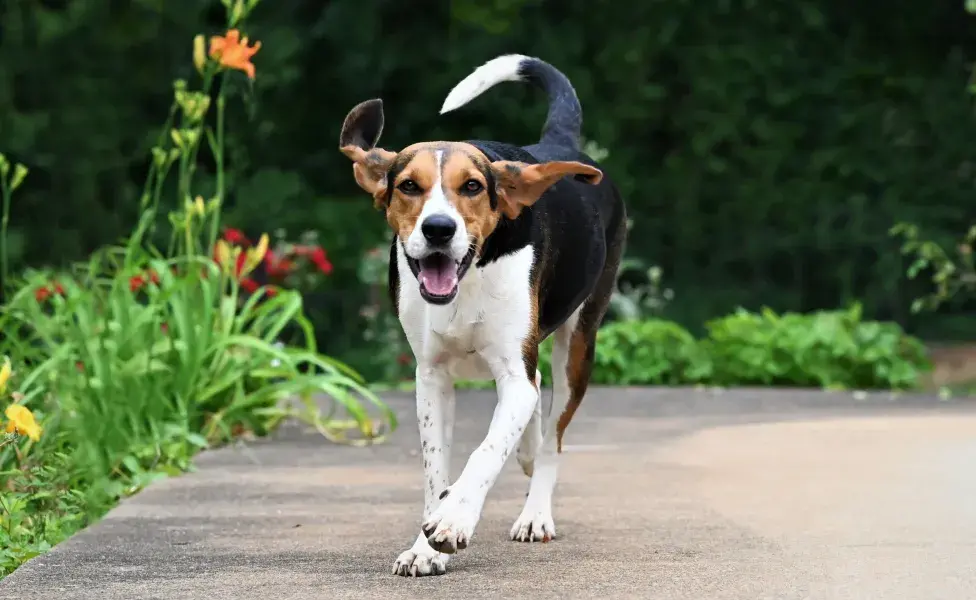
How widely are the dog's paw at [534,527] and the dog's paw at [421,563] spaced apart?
0.64 m

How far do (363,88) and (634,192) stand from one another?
223 cm

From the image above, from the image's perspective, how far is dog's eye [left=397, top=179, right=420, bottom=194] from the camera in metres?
4.36

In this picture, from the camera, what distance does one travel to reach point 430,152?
443 centimetres

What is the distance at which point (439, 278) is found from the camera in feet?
14.3

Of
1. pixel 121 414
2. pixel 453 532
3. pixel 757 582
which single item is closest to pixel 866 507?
pixel 757 582

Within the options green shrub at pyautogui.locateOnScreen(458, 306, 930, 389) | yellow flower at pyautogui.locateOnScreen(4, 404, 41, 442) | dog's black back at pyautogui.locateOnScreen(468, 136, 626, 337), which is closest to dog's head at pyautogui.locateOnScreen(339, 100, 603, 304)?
dog's black back at pyautogui.locateOnScreen(468, 136, 626, 337)

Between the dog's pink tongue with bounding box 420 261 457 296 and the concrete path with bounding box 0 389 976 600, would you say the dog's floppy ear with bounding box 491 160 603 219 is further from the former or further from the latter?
the concrete path with bounding box 0 389 976 600

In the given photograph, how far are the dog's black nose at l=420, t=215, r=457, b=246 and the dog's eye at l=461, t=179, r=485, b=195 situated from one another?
17 cm

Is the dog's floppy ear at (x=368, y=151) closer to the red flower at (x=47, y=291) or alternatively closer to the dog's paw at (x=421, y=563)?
the dog's paw at (x=421, y=563)

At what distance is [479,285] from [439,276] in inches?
10.9

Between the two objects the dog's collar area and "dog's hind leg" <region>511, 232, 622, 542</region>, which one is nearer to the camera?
the dog's collar area

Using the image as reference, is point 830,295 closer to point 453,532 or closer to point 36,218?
point 36,218

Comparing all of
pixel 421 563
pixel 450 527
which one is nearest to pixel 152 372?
pixel 421 563

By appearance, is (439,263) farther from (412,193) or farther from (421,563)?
(421,563)
